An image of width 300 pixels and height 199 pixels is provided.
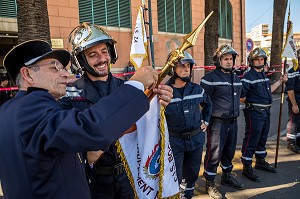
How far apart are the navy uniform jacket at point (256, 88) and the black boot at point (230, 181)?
1251 mm

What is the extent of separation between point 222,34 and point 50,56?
1617 centimetres

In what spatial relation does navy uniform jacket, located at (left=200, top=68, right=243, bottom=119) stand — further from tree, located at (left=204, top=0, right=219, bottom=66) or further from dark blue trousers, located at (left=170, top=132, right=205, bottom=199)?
tree, located at (left=204, top=0, right=219, bottom=66)

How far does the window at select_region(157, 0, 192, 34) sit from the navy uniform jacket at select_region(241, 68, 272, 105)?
901 cm

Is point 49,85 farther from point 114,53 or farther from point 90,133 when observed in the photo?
point 114,53

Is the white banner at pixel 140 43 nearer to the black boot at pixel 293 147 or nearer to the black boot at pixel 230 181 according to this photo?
the black boot at pixel 230 181

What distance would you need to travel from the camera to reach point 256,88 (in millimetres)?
4391

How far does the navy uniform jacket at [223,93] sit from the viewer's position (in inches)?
154

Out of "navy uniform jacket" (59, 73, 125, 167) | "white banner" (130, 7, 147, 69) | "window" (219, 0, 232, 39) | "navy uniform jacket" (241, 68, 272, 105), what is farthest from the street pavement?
"window" (219, 0, 232, 39)

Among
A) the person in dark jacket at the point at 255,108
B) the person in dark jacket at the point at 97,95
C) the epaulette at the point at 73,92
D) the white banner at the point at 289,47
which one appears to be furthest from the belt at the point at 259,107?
the epaulette at the point at 73,92

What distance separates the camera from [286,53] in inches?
196

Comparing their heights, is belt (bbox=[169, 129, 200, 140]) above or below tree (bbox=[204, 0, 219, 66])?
below

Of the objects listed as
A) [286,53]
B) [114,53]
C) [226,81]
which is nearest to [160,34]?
[286,53]

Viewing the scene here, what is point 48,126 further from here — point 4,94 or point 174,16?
point 174,16

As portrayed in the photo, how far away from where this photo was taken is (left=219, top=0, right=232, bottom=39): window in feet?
52.9
